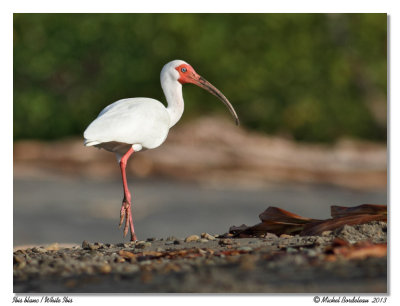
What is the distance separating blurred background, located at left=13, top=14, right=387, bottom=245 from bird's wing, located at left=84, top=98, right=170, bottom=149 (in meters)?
4.82

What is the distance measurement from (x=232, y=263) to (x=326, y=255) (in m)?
0.79

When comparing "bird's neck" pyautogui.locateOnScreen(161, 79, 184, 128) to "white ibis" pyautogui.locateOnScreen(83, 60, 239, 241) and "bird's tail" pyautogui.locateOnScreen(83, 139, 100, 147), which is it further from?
"bird's tail" pyautogui.locateOnScreen(83, 139, 100, 147)

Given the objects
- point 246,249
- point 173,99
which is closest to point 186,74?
point 173,99

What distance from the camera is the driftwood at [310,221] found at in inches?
304

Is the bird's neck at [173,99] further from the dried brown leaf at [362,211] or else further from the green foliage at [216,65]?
the green foliage at [216,65]

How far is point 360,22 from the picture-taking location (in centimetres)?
1645

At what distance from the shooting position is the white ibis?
831 centimetres

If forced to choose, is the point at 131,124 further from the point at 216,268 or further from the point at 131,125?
the point at 216,268

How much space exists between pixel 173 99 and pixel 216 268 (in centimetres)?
350

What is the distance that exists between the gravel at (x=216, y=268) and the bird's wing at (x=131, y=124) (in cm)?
127

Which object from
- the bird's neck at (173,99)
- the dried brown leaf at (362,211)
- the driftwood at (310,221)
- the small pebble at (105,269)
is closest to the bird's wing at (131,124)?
the bird's neck at (173,99)

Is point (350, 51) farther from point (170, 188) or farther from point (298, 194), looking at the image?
point (170, 188)

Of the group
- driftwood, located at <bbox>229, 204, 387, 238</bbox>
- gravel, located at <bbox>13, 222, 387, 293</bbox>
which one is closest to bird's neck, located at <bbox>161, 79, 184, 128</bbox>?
driftwood, located at <bbox>229, 204, 387, 238</bbox>

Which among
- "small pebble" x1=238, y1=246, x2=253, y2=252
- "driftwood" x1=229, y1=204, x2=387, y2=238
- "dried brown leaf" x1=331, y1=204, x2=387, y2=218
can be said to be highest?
"dried brown leaf" x1=331, y1=204, x2=387, y2=218
